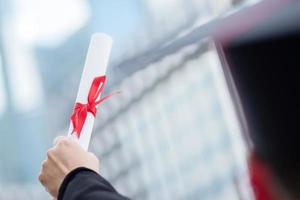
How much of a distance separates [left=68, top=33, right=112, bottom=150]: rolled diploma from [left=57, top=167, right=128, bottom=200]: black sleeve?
5cm

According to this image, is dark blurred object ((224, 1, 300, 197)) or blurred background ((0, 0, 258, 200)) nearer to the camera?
dark blurred object ((224, 1, 300, 197))

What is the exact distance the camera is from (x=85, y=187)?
1.23 ft

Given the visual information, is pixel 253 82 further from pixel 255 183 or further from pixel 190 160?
pixel 190 160

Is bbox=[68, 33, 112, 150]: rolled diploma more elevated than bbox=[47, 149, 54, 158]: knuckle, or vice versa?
bbox=[68, 33, 112, 150]: rolled diploma

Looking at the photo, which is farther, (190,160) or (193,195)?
(190,160)

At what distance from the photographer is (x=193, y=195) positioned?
2.39m

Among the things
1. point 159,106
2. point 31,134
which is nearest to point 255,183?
point 31,134

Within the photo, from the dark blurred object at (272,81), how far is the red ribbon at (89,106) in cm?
12

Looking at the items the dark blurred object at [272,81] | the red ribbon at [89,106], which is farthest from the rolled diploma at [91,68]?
the dark blurred object at [272,81]

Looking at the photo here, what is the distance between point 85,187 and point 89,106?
3.7 inches

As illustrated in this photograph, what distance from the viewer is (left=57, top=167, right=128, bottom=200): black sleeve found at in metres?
0.37

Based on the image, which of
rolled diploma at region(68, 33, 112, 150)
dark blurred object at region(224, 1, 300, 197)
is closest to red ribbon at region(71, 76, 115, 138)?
rolled diploma at region(68, 33, 112, 150)

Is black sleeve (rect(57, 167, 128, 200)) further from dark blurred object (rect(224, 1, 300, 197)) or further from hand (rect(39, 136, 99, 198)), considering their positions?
dark blurred object (rect(224, 1, 300, 197))

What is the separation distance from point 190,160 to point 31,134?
0.91m
